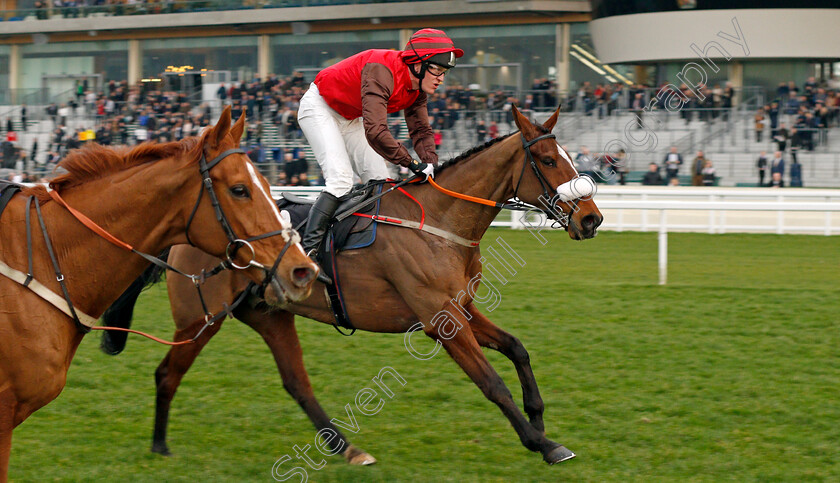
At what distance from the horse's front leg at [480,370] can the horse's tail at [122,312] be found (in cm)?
129

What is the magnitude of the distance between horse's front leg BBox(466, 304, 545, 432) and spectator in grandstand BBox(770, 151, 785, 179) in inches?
475

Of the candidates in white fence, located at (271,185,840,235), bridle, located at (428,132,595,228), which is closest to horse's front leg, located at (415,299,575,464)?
bridle, located at (428,132,595,228)

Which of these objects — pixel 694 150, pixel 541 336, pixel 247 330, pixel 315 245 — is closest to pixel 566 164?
pixel 315 245

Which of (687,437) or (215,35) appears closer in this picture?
(687,437)

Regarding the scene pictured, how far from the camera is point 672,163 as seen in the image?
15227 millimetres

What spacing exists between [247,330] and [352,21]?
2084 centimetres

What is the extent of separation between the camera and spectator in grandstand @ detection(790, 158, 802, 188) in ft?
48.0

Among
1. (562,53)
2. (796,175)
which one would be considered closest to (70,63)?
(562,53)

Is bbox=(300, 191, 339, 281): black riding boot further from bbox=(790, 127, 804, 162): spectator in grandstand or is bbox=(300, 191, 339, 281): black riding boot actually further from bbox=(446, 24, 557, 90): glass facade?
bbox=(446, 24, 557, 90): glass facade

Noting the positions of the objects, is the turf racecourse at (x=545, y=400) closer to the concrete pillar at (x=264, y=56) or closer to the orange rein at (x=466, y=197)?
the orange rein at (x=466, y=197)

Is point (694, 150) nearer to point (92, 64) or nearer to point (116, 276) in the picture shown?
point (116, 276)

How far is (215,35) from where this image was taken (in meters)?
27.7

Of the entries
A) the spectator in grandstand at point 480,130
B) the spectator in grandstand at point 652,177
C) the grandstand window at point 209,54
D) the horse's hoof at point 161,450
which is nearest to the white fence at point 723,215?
the spectator in grandstand at point 652,177

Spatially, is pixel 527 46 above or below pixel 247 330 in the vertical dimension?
above
